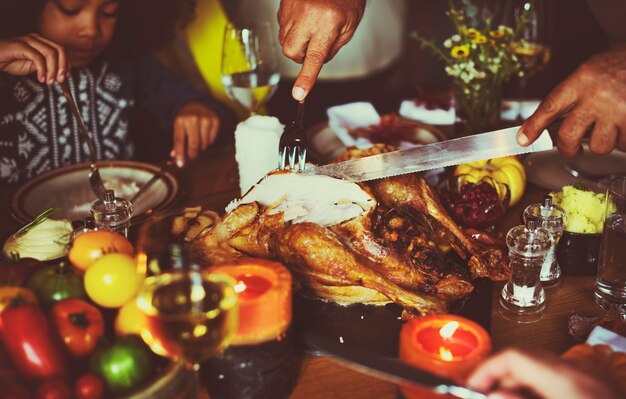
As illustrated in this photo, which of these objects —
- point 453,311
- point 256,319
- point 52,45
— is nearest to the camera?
point 256,319

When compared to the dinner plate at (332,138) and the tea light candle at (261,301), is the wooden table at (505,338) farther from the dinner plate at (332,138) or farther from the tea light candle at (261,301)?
the dinner plate at (332,138)

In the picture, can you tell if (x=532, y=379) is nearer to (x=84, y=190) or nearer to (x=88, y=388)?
(x=88, y=388)

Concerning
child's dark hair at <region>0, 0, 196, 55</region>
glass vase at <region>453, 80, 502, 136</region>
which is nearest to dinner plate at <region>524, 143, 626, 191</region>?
glass vase at <region>453, 80, 502, 136</region>

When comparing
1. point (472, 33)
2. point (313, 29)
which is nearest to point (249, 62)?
point (313, 29)

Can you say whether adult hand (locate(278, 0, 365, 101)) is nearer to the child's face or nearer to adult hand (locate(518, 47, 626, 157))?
adult hand (locate(518, 47, 626, 157))

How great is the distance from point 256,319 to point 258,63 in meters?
1.25

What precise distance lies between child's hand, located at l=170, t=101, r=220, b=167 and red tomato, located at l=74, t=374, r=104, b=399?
4.70 feet

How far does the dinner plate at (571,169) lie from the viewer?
203 cm

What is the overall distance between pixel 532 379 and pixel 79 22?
6.88 ft

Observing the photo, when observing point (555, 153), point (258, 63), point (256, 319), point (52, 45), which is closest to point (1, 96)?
point (52, 45)

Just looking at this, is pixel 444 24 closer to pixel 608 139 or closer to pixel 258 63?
pixel 258 63

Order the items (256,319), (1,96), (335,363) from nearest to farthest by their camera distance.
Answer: (256,319)
(335,363)
(1,96)

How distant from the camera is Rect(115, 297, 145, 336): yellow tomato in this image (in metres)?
1.16

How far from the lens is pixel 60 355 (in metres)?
1.09
